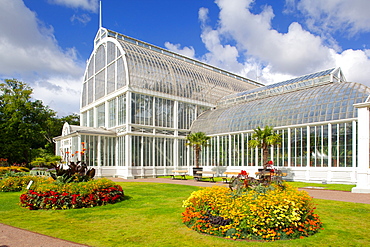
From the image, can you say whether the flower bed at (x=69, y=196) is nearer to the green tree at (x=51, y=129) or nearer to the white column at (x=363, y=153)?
the white column at (x=363, y=153)

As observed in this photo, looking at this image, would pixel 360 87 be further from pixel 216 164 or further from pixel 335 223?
pixel 335 223

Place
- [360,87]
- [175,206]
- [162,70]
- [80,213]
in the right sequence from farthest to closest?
[162,70] → [360,87] → [175,206] → [80,213]

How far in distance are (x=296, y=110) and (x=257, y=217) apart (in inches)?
820

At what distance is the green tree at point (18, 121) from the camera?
133 ft

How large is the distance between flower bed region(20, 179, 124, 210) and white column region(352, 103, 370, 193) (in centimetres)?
1412

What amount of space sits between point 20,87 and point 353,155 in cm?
4718

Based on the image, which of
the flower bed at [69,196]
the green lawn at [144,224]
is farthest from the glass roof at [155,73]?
the green lawn at [144,224]

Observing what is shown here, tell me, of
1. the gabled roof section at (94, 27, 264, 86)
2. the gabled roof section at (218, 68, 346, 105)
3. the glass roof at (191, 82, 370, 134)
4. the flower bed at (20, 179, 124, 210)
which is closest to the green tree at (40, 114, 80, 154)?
the gabled roof section at (94, 27, 264, 86)

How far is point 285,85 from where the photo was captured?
33.9m

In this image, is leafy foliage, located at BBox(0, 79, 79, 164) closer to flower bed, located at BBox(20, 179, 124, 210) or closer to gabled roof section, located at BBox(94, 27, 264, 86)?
gabled roof section, located at BBox(94, 27, 264, 86)

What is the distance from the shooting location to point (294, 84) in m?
32.8

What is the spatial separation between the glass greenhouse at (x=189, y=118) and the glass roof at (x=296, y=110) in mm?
89

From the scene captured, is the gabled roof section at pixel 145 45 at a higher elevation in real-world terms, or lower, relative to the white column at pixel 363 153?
higher

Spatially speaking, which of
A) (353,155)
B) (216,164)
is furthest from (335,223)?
(216,164)
